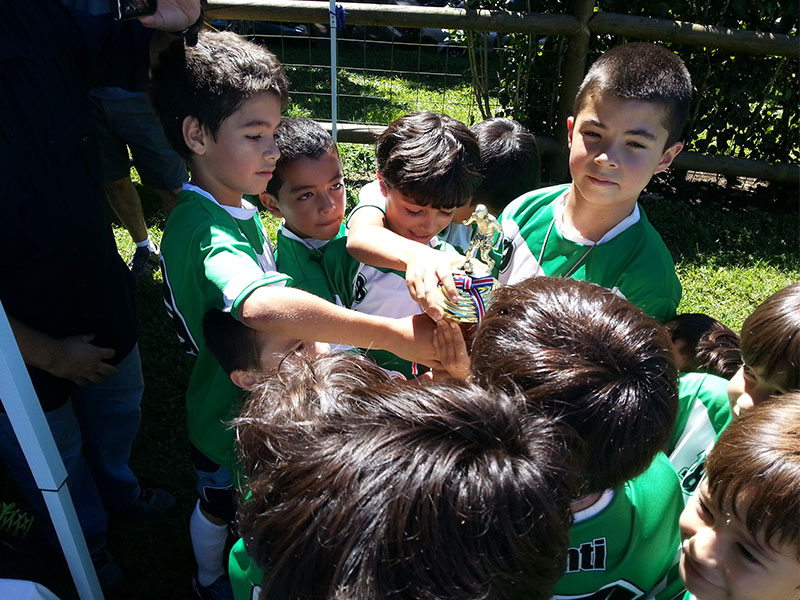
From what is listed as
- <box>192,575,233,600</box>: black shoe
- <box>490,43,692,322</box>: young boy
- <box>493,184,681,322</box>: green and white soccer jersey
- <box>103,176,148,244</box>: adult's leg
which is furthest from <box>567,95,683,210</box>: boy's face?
<box>103,176,148,244</box>: adult's leg

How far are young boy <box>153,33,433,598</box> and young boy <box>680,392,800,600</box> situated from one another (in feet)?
2.49

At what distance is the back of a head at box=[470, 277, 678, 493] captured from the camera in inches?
45.8

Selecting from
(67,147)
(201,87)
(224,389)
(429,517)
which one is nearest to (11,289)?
(67,147)

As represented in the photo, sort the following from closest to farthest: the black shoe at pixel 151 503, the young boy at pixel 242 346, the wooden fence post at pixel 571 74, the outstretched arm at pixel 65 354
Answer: the young boy at pixel 242 346 → the outstretched arm at pixel 65 354 → the black shoe at pixel 151 503 → the wooden fence post at pixel 571 74

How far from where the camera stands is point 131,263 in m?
4.41

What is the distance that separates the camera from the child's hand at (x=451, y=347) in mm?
1601

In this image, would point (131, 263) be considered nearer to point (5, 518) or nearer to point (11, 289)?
point (5, 518)

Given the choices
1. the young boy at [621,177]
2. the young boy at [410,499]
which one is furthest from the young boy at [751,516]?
the young boy at [621,177]

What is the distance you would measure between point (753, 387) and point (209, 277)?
140cm

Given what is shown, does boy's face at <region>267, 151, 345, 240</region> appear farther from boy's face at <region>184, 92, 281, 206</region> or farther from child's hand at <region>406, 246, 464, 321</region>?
child's hand at <region>406, 246, 464, 321</region>

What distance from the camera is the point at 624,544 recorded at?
49.9 inches

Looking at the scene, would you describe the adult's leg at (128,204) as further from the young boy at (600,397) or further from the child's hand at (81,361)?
the young boy at (600,397)

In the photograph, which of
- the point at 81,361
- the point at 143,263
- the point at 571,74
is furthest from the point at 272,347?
the point at 571,74

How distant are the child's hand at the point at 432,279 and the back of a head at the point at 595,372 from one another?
0.28 m
